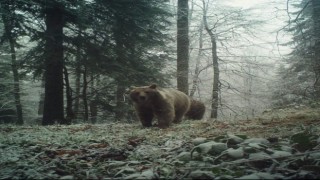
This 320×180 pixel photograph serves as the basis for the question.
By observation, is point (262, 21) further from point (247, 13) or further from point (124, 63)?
point (124, 63)

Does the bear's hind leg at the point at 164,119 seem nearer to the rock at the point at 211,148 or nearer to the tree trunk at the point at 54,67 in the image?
the rock at the point at 211,148

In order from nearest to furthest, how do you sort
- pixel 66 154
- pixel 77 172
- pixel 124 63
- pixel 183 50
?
1. pixel 77 172
2. pixel 66 154
3. pixel 124 63
4. pixel 183 50

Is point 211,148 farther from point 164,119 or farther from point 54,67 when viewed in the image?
point 54,67

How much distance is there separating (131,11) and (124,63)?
2042 mm

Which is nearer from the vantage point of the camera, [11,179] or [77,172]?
[11,179]

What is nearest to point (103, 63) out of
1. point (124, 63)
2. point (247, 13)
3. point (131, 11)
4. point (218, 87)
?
point (124, 63)

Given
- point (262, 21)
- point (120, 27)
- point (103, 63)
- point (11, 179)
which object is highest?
point (262, 21)

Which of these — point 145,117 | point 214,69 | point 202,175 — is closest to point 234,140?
point 202,175

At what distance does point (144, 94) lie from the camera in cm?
755

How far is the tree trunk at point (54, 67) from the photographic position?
10.9m

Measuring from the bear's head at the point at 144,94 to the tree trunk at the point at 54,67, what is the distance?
14.3 feet

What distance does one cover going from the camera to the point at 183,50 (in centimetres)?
1390

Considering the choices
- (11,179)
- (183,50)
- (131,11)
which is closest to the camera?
(11,179)

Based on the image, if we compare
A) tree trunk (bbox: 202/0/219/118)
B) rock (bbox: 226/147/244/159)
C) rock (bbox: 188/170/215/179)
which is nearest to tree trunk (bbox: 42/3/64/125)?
tree trunk (bbox: 202/0/219/118)
